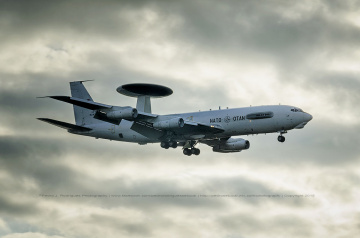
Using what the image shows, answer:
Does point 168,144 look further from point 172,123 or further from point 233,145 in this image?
point 233,145

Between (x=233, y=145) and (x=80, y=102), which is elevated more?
(x=80, y=102)

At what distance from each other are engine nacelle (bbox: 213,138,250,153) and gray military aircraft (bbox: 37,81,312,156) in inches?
Result: 8.5

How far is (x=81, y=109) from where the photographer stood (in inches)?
3844

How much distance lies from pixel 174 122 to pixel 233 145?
14998mm

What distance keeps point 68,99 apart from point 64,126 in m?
11.1

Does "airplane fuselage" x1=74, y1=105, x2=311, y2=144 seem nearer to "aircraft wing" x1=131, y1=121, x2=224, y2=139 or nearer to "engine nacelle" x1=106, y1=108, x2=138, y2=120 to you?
"aircraft wing" x1=131, y1=121, x2=224, y2=139

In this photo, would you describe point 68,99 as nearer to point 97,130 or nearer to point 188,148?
point 97,130

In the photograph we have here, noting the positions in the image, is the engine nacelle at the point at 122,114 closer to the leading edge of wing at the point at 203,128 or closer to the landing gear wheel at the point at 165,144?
the leading edge of wing at the point at 203,128

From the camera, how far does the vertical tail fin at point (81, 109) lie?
96.9m

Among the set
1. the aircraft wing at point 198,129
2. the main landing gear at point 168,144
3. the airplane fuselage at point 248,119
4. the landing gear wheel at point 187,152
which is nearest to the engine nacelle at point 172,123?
the aircraft wing at point 198,129

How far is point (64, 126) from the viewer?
90.7m

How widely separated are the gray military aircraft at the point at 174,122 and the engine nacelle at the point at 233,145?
0.22m

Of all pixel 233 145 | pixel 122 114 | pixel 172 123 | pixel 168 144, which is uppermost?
pixel 122 114

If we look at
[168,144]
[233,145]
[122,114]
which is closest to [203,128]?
[168,144]
